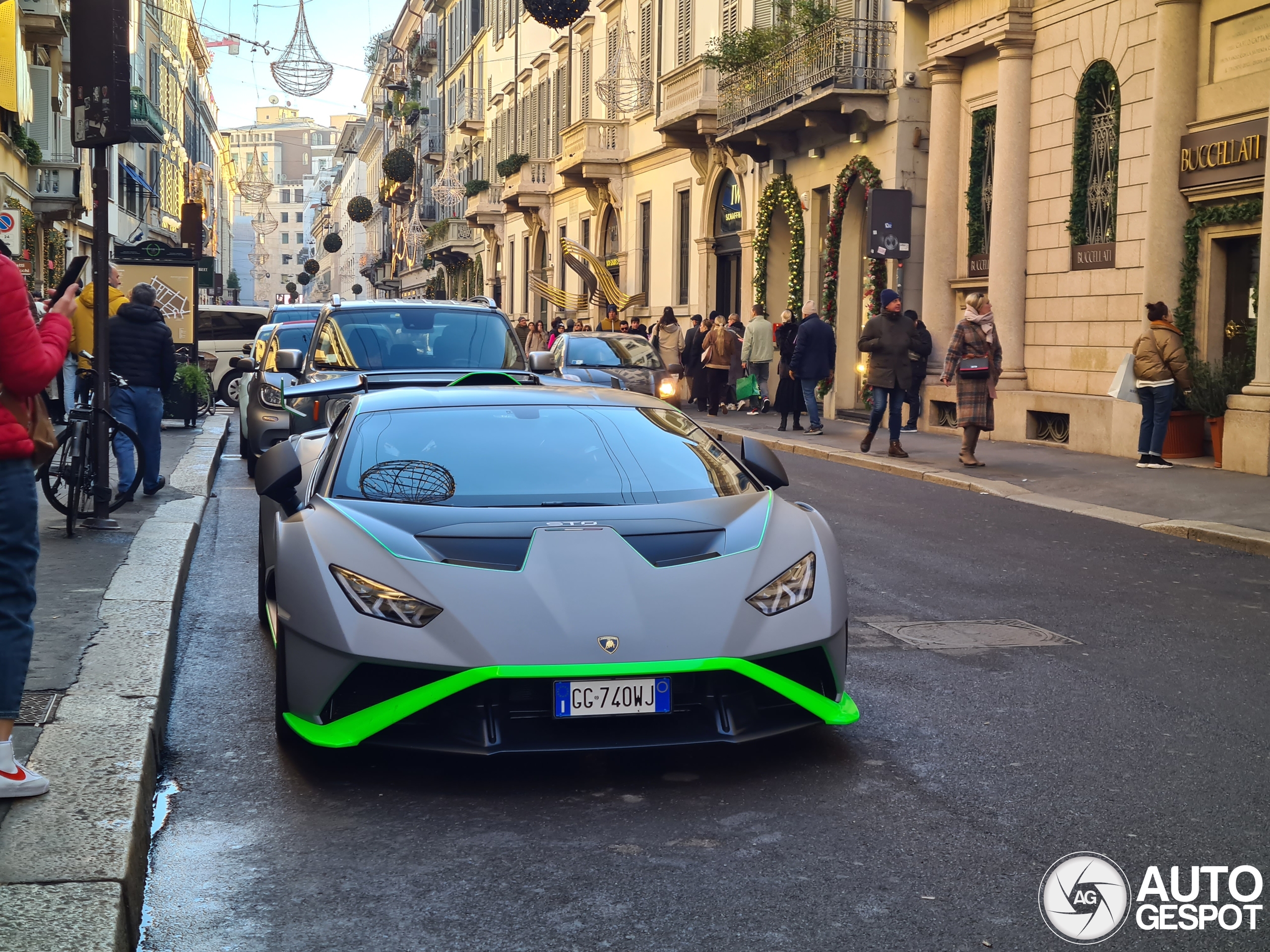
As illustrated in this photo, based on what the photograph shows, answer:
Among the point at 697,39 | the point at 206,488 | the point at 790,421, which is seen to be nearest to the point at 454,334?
the point at 206,488

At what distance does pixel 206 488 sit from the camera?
13344mm

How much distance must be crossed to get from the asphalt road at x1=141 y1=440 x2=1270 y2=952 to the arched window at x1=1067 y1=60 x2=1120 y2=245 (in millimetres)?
12462

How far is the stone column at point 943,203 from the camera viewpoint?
22.6m

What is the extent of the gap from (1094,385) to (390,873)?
16235mm

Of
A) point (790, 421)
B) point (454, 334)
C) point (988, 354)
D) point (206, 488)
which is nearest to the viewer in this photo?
point (454, 334)

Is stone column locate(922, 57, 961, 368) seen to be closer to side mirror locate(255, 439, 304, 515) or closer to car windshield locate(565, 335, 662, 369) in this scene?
car windshield locate(565, 335, 662, 369)

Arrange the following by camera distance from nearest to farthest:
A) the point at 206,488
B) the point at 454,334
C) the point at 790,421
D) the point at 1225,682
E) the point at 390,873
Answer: the point at 390,873
the point at 1225,682
the point at 454,334
the point at 206,488
the point at 790,421

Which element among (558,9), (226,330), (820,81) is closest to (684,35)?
(558,9)

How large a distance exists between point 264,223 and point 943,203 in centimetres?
4363

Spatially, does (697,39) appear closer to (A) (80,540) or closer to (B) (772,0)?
(B) (772,0)

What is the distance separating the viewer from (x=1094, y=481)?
15.0m

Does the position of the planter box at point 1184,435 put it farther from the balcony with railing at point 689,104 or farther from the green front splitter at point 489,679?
the balcony with railing at point 689,104

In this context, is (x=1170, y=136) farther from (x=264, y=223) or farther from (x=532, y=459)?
(x=264, y=223)

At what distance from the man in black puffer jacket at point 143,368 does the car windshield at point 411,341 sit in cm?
139
